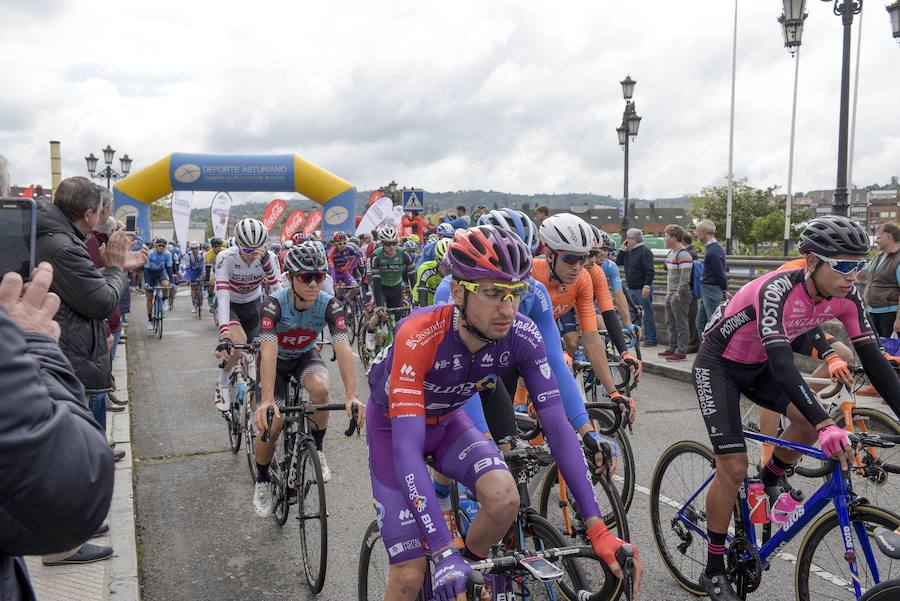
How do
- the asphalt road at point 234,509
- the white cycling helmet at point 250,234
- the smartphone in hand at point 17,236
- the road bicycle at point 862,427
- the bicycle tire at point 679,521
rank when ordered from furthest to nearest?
the white cycling helmet at point 250,234
the road bicycle at point 862,427
the asphalt road at point 234,509
the bicycle tire at point 679,521
the smartphone in hand at point 17,236

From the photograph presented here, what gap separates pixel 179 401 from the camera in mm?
9398

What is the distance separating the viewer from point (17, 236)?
1877 millimetres

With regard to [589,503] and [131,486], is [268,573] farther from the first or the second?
[589,503]

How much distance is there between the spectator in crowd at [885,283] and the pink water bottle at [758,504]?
16.8 ft

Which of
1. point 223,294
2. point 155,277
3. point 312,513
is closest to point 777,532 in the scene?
point 312,513

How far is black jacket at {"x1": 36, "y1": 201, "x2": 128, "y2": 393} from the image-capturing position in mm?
4055

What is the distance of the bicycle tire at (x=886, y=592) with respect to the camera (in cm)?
249

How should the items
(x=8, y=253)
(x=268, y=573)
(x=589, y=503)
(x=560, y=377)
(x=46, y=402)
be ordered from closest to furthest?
(x=46, y=402), (x=8, y=253), (x=589, y=503), (x=560, y=377), (x=268, y=573)

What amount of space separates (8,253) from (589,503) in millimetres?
1983

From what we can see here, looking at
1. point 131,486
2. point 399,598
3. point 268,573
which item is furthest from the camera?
point 131,486

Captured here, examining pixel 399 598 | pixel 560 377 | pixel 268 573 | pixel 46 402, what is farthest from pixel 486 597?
pixel 268 573

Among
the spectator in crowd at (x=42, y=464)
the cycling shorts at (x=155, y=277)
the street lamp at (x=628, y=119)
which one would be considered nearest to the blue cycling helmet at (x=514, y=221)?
the spectator in crowd at (x=42, y=464)

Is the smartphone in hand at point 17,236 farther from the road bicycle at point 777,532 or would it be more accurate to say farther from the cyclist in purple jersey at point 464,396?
the road bicycle at point 777,532

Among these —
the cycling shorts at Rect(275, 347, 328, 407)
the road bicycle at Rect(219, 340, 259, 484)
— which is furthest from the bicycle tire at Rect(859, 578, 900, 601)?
the road bicycle at Rect(219, 340, 259, 484)
